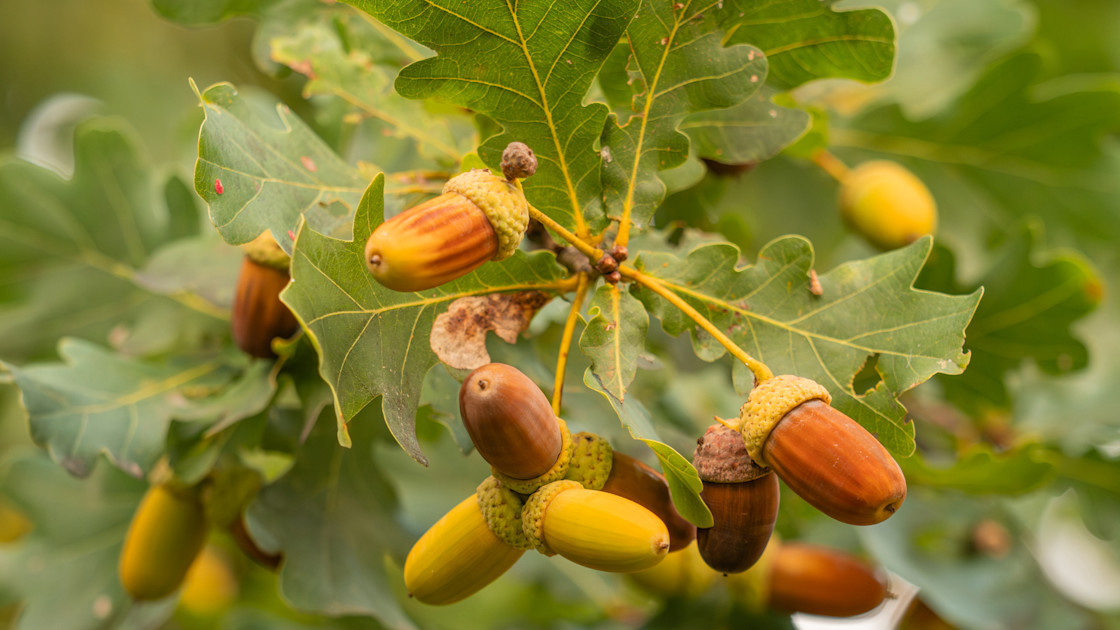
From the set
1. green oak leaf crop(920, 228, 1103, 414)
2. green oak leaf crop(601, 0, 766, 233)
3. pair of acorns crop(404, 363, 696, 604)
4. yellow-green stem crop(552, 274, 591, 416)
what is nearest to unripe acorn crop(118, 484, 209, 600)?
pair of acorns crop(404, 363, 696, 604)

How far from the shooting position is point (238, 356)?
1281 mm

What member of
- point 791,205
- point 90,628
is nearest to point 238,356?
point 90,628

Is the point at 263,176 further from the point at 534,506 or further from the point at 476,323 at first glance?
the point at 534,506

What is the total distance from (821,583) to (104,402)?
1.16 meters

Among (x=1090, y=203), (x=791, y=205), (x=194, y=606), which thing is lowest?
(x=194, y=606)

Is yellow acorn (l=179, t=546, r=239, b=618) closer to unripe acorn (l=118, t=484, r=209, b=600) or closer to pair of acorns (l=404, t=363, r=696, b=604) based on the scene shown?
unripe acorn (l=118, t=484, r=209, b=600)

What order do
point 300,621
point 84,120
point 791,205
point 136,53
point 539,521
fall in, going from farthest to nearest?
point 136,53
point 300,621
point 791,205
point 84,120
point 539,521

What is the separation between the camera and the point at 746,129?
40.4 inches

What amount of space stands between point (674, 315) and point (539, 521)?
28 centimetres

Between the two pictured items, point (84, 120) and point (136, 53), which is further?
point (136, 53)

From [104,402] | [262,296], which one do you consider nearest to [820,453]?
[262,296]

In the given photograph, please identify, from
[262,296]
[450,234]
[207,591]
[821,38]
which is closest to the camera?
[450,234]

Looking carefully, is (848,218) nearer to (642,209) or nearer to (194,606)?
(642,209)

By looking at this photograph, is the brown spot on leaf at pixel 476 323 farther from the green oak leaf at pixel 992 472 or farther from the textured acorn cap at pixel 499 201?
the green oak leaf at pixel 992 472
